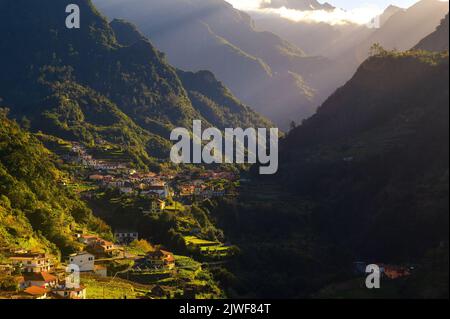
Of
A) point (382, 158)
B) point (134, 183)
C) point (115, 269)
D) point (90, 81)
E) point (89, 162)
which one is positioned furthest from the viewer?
point (90, 81)

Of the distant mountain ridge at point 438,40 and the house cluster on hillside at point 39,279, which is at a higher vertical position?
the distant mountain ridge at point 438,40

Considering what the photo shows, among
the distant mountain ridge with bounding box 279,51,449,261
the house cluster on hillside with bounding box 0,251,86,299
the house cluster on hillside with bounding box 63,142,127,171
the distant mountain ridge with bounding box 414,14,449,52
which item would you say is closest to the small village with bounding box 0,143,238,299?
the house cluster on hillside with bounding box 0,251,86,299

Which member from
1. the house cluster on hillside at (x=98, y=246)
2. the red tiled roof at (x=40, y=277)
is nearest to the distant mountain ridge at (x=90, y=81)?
the house cluster on hillside at (x=98, y=246)

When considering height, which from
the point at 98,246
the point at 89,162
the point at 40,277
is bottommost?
the point at 40,277

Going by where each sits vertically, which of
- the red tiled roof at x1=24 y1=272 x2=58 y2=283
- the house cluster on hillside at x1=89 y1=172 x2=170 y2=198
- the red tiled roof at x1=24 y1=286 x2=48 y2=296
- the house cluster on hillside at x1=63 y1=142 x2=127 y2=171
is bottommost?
the red tiled roof at x1=24 y1=286 x2=48 y2=296

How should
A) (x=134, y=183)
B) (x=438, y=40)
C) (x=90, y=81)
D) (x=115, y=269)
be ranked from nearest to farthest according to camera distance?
(x=115, y=269), (x=134, y=183), (x=438, y=40), (x=90, y=81)

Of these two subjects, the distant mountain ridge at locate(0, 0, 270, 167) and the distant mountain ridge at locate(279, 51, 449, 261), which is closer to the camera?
the distant mountain ridge at locate(279, 51, 449, 261)

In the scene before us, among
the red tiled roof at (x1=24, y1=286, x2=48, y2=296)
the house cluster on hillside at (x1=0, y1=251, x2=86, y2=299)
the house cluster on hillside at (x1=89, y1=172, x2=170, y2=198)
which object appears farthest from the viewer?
the house cluster on hillside at (x1=89, y1=172, x2=170, y2=198)

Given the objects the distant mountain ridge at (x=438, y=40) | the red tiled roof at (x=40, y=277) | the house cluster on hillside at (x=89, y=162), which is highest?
the distant mountain ridge at (x=438, y=40)

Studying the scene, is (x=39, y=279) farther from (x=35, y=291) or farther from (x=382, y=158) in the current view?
(x=382, y=158)

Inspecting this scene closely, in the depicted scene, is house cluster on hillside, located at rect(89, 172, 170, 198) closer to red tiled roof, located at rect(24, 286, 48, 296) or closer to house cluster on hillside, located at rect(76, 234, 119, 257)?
house cluster on hillside, located at rect(76, 234, 119, 257)

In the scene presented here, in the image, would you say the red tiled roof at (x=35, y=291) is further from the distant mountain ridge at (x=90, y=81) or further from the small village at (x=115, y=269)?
the distant mountain ridge at (x=90, y=81)

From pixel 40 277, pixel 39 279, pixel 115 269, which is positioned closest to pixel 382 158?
pixel 115 269
